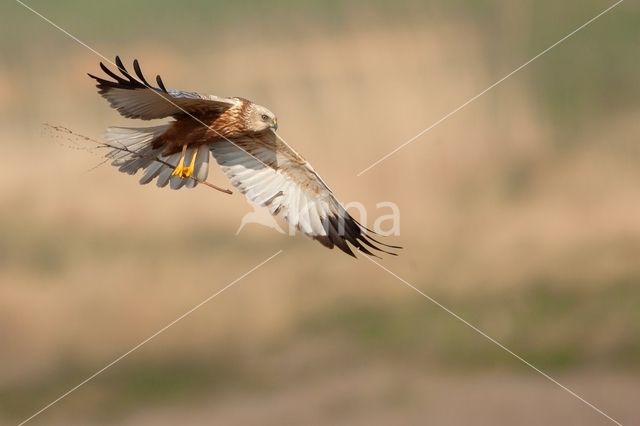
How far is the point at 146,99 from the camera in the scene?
9414 mm

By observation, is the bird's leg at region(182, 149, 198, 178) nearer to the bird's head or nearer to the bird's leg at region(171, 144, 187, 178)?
the bird's leg at region(171, 144, 187, 178)

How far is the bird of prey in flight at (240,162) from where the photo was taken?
9898 millimetres

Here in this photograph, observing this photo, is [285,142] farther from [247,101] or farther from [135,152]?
[135,152]

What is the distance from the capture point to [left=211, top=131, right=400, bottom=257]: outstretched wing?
9.95 meters

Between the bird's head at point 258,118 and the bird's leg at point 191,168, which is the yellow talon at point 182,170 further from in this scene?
the bird's head at point 258,118

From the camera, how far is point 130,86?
9.22m

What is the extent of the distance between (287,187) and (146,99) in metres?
1.23

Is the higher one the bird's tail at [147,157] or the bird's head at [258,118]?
the bird's head at [258,118]

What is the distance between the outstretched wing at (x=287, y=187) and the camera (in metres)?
9.95

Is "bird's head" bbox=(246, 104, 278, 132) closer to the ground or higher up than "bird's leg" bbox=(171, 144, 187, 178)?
higher up

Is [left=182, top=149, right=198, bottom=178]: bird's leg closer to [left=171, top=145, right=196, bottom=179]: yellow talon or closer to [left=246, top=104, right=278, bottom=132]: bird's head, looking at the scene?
[left=171, top=145, right=196, bottom=179]: yellow talon

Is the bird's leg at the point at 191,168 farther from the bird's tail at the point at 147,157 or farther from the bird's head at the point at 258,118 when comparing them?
the bird's head at the point at 258,118

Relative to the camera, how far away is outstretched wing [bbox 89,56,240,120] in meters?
9.07

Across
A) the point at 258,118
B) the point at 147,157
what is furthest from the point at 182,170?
the point at 258,118
